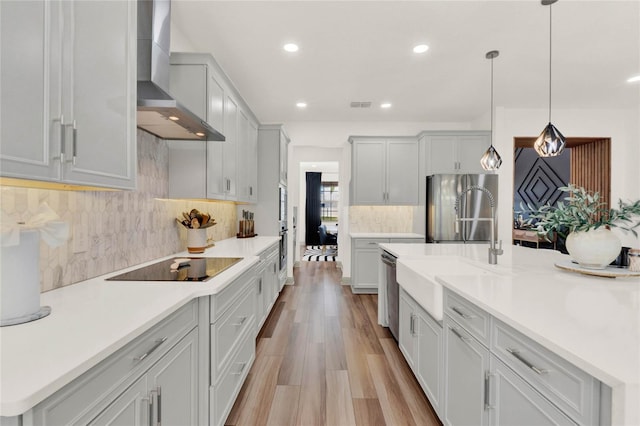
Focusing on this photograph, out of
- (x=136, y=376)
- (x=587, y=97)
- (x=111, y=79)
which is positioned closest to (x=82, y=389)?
(x=136, y=376)

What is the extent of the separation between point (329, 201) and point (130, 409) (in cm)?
1058

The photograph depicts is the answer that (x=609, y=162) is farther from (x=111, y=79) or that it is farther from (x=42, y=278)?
(x=42, y=278)

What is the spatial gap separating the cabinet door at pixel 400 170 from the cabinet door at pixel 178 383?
13.1 feet

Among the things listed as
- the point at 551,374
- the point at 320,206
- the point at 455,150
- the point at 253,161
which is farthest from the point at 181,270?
the point at 320,206

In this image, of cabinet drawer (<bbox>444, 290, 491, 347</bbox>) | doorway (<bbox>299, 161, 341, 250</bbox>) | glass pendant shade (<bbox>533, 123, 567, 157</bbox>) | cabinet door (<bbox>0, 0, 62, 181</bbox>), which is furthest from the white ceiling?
doorway (<bbox>299, 161, 341, 250</bbox>)

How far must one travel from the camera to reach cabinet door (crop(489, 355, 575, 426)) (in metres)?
0.93

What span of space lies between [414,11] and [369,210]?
11.3 ft

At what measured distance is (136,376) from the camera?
3.28ft

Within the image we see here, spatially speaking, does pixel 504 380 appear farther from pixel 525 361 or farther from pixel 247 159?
pixel 247 159

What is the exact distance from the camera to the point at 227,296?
5.73 feet

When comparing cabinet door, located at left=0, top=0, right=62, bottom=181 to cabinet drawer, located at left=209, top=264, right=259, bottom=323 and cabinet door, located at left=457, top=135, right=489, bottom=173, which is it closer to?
cabinet drawer, located at left=209, top=264, right=259, bottom=323

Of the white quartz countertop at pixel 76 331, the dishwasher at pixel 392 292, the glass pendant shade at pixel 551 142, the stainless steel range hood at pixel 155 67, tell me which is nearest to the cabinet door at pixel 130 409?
the white quartz countertop at pixel 76 331

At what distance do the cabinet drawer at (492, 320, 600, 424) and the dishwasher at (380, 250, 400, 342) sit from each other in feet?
5.17

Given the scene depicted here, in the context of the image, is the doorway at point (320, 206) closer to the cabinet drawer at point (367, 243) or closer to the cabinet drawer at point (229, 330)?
the cabinet drawer at point (367, 243)
